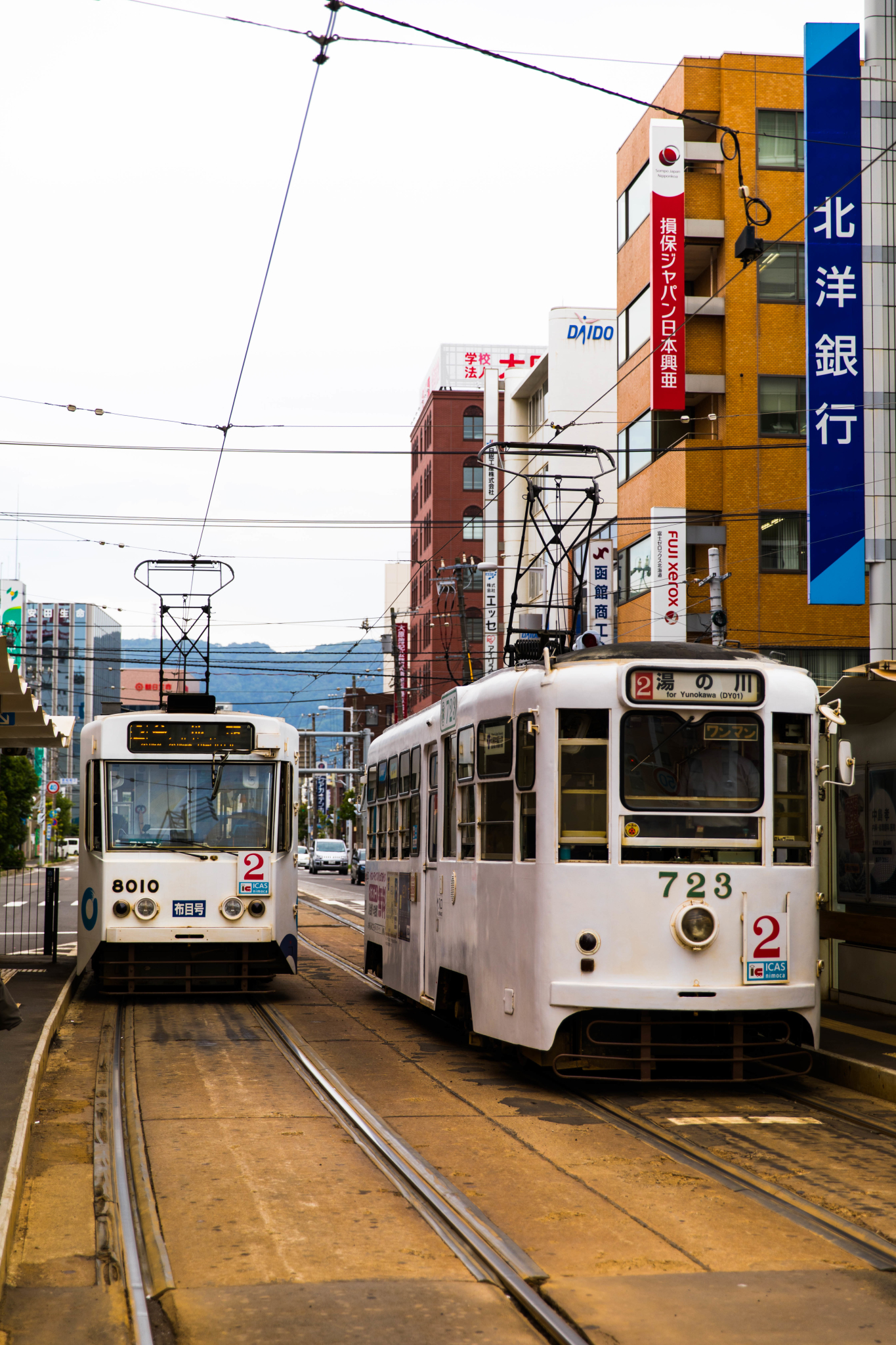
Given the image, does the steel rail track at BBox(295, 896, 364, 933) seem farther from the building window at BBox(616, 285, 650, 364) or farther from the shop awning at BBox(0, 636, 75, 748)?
the building window at BBox(616, 285, 650, 364)

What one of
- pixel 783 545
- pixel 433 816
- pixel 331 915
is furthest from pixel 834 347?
pixel 331 915

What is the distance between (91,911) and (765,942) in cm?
780

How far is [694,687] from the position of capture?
33.1 feet

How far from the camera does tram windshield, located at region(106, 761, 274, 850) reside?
15398mm

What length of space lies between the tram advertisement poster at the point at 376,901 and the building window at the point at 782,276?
73.9 feet

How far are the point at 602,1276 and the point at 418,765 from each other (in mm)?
8224

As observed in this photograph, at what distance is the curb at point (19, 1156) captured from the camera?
6035mm

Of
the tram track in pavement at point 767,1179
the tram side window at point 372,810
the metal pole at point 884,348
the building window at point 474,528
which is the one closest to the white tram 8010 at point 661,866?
the tram track in pavement at point 767,1179

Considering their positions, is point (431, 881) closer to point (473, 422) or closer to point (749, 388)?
point (749, 388)

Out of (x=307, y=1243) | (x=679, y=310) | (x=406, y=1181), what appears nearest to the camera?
(x=307, y=1243)

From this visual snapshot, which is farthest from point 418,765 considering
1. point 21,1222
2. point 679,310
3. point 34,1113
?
point 679,310

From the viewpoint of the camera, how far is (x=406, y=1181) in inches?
297

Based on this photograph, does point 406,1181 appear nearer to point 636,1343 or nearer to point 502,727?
point 636,1343

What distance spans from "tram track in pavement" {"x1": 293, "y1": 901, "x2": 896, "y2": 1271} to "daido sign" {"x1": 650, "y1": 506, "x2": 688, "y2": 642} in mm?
23494
